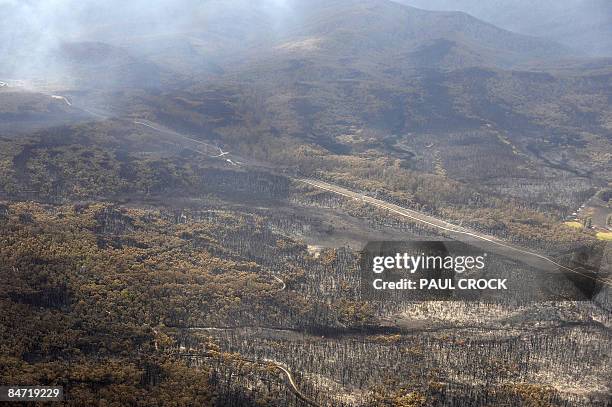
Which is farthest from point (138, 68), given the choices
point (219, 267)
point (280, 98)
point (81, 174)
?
point (219, 267)

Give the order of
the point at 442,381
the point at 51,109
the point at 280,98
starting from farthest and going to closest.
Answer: the point at 280,98 → the point at 51,109 → the point at 442,381

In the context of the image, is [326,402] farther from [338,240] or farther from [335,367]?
[338,240]

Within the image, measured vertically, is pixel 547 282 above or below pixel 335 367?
above

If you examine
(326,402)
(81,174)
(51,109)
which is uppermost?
(51,109)

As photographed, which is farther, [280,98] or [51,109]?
[280,98]

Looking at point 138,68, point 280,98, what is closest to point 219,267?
point 280,98

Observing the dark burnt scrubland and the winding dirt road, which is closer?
the dark burnt scrubland

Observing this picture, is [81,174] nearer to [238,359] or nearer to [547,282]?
[238,359]

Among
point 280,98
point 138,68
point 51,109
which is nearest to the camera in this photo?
point 51,109

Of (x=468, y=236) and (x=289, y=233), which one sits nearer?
(x=289, y=233)

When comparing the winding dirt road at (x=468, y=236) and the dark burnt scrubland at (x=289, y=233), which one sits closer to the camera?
the dark burnt scrubland at (x=289, y=233)
